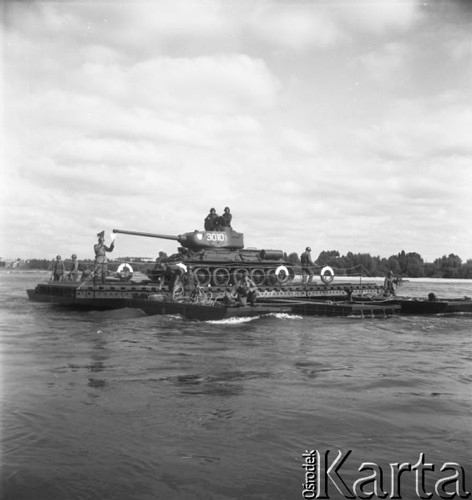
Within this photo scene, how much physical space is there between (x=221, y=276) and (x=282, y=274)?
11.1ft

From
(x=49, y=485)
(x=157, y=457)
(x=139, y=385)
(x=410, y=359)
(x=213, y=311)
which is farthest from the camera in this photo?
(x=213, y=311)

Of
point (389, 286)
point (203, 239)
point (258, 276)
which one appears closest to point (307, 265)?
point (258, 276)

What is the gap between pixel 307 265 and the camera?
88.0ft

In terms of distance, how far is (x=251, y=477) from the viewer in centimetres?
493

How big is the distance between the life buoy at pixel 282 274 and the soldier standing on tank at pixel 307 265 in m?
0.94

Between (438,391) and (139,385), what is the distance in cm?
426

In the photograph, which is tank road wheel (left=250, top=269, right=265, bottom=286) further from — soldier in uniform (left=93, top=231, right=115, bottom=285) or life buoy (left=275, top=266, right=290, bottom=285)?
soldier in uniform (left=93, top=231, right=115, bottom=285)

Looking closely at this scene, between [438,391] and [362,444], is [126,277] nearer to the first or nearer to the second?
[438,391]

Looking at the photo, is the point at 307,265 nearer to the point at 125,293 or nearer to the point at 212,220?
the point at 212,220

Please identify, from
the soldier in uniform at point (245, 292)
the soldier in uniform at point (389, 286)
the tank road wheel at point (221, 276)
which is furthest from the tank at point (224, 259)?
the soldier in uniform at point (245, 292)

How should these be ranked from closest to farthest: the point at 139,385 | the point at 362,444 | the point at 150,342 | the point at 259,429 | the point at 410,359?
the point at 362,444 < the point at 259,429 < the point at 139,385 < the point at 410,359 < the point at 150,342

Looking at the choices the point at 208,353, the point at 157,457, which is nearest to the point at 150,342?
the point at 208,353

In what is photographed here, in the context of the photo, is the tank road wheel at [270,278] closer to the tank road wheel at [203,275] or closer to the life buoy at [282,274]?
the life buoy at [282,274]

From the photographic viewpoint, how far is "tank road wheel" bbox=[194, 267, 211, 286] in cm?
2491
